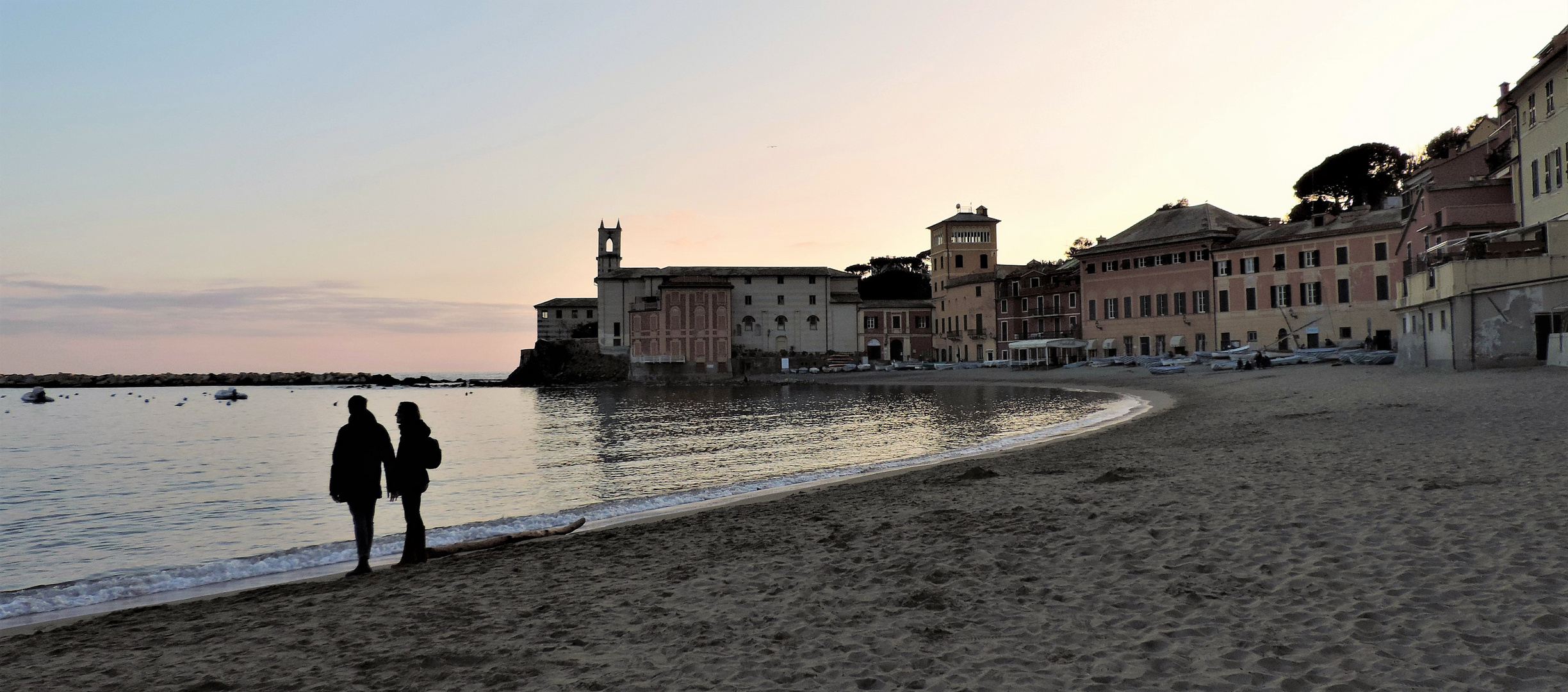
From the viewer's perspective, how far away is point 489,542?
10.1 metres

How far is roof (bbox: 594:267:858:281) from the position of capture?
294 ft

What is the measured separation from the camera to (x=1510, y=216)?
32125 mm

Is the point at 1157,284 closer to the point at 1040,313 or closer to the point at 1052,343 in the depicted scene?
the point at 1052,343

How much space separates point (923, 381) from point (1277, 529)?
63.2m

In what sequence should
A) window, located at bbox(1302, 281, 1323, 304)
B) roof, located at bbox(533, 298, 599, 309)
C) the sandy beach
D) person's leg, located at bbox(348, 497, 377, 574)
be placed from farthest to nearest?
roof, located at bbox(533, 298, 599, 309), window, located at bbox(1302, 281, 1323, 304), person's leg, located at bbox(348, 497, 377, 574), the sandy beach

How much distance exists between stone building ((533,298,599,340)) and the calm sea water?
50.5 m

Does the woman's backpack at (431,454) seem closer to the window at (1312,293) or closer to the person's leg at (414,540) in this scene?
the person's leg at (414,540)

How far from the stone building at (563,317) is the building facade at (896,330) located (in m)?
32.4

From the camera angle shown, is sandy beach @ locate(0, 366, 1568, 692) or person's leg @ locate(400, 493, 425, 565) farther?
person's leg @ locate(400, 493, 425, 565)

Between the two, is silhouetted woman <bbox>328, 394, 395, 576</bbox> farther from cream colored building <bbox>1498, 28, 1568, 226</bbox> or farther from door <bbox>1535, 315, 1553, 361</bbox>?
cream colored building <bbox>1498, 28, 1568, 226</bbox>

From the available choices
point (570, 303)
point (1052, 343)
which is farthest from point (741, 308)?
point (1052, 343)

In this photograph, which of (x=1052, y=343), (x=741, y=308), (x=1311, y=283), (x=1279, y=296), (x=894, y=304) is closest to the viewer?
(x=1311, y=283)

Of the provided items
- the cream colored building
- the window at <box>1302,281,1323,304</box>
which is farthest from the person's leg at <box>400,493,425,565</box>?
the window at <box>1302,281,1323,304</box>

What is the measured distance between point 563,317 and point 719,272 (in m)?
22.3
